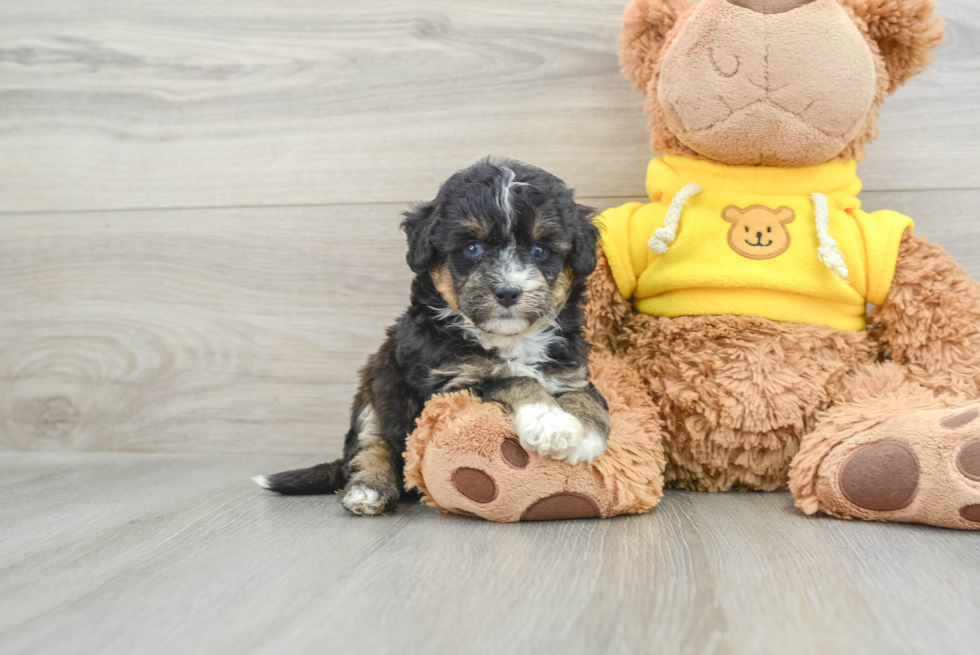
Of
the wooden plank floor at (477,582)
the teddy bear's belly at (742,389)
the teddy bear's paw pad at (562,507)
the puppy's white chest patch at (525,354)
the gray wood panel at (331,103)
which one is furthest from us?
the gray wood panel at (331,103)

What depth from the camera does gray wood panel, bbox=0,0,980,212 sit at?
236 cm

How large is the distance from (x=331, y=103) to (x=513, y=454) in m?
1.47

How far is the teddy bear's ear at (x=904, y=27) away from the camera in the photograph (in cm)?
183

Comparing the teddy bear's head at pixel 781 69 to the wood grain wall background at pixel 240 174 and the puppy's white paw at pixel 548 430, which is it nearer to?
the wood grain wall background at pixel 240 174

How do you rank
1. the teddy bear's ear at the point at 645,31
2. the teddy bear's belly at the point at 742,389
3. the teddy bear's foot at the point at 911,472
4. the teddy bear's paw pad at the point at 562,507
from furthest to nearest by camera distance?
the teddy bear's ear at the point at 645,31
the teddy bear's belly at the point at 742,389
the teddy bear's paw pad at the point at 562,507
the teddy bear's foot at the point at 911,472

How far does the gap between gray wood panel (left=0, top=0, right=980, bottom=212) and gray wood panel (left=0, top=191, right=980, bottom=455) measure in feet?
0.34

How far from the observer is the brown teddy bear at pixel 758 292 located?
1.62m

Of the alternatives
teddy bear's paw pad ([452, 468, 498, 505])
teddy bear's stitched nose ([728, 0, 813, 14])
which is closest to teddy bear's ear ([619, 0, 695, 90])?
teddy bear's stitched nose ([728, 0, 813, 14])

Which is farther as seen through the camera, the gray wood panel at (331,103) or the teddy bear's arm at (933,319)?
the gray wood panel at (331,103)

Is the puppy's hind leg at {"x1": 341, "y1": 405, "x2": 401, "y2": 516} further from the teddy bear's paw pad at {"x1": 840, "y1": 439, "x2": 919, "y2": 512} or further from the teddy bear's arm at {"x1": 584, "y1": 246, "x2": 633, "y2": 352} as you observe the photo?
the teddy bear's paw pad at {"x1": 840, "y1": 439, "x2": 919, "y2": 512}

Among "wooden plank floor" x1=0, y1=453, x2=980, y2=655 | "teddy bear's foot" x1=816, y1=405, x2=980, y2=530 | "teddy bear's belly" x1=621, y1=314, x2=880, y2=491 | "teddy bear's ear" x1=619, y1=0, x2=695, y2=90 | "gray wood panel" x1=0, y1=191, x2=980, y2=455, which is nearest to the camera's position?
"wooden plank floor" x1=0, y1=453, x2=980, y2=655

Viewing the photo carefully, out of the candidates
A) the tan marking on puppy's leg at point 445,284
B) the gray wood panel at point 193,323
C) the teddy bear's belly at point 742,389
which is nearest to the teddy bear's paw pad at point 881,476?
the teddy bear's belly at point 742,389

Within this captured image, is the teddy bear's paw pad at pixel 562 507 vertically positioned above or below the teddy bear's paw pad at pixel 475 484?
below

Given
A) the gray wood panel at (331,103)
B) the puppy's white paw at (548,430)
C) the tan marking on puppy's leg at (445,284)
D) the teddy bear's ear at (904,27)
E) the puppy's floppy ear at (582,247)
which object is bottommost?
the puppy's white paw at (548,430)
